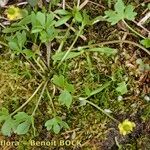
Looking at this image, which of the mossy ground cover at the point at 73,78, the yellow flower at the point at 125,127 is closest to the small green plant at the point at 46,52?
the mossy ground cover at the point at 73,78

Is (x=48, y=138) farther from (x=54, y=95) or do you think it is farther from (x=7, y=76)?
(x=7, y=76)

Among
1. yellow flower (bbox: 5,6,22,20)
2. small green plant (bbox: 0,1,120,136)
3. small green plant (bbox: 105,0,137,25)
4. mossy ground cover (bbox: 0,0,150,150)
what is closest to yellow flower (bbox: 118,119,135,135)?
mossy ground cover (bbox: 0,0,150,150)

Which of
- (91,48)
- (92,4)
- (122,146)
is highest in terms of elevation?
(92,4)

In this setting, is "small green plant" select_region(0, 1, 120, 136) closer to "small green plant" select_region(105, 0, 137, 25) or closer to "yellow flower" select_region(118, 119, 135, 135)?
"small green plant" select_region(105, 0, 137, 25)

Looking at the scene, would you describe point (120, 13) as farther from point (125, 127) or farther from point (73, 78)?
point (125, 127)

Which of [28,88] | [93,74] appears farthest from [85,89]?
[28,88]

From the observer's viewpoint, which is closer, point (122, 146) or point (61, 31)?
point (122, 146)

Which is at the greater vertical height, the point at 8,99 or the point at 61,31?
the point at 61,31
